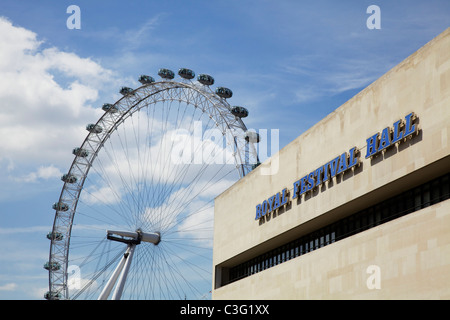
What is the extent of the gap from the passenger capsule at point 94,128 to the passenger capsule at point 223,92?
27.1 metres

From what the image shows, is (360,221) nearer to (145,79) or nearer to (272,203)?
(272,203)

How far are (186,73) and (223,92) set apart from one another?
5218mm

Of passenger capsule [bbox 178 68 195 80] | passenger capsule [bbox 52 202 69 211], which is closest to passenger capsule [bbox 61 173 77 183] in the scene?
passenger capsule [bbox 52 202 69 211]

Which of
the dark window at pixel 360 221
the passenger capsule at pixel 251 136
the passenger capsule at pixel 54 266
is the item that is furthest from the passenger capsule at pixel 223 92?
the passenger capsule at pixel 54 266

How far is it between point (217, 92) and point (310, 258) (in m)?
34.2

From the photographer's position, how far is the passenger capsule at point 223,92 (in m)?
75.4

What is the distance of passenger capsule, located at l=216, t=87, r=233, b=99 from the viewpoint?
7544 cm

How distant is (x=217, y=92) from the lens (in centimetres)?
7556

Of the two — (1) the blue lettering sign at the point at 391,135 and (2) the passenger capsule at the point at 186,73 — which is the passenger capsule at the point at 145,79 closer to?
(2) the passenger capsule at the point at 186,73

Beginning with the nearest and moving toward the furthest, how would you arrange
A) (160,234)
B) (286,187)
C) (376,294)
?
(376,294) < (286,187) < (160,234)
